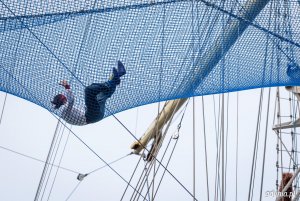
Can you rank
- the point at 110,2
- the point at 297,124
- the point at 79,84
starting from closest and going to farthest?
the point at 110,2 < the point at 79,84 < the point at 297,124

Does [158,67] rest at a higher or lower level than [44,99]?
higher

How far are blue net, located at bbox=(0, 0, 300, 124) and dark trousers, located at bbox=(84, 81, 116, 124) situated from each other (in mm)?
47

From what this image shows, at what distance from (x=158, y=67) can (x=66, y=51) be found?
Result: 734 millimetres

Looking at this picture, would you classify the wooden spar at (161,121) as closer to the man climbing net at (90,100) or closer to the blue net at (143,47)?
the blue net at (143,47)

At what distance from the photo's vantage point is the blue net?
170 inches

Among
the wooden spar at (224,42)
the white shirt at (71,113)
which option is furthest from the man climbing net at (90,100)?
the wooden spar at (224,42)

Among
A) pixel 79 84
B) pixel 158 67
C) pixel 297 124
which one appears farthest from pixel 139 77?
pixel 297 124

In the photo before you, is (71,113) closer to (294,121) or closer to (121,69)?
(121,69)

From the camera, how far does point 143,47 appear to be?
180 inches

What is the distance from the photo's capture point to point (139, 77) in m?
4.71

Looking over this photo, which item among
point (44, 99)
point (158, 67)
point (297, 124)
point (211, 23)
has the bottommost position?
point (44, 99)

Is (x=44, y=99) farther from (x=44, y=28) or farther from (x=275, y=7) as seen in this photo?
(x=275, y=7)

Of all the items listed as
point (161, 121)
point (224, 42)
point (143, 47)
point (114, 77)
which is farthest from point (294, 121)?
point (114, 77)

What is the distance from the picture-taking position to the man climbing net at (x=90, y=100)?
15.0 feet
